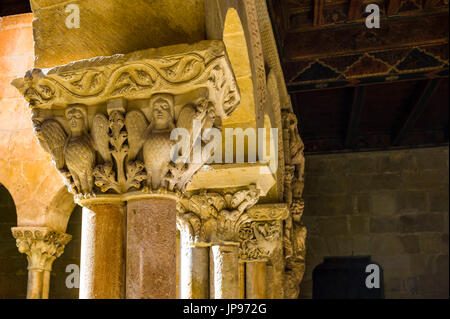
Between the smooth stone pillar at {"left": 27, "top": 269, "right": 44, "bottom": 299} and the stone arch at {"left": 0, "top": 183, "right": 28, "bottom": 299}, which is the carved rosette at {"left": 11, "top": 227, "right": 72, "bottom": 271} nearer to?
the smooth stone pillar at {"left": 27, "top": 269, "right": 44, "bottom": 299}

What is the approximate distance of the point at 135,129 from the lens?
2402 millimetres

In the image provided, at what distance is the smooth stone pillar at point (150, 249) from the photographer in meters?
2.26

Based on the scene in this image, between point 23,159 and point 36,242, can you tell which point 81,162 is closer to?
point 36,242

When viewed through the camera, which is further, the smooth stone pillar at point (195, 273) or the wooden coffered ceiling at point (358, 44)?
the wooden coffered ceiling at point (358, 44)

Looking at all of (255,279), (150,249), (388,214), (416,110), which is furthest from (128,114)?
(388,214)

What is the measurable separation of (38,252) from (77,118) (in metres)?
3.50

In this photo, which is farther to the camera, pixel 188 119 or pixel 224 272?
pixel 224 272

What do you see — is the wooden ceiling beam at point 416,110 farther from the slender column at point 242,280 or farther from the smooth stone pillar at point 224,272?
the smooth stone pillar at point 224,272

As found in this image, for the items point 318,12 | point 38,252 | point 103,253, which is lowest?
point 103,253

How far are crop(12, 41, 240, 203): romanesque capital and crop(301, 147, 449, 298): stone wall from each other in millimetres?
6780

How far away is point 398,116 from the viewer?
8.87 metres

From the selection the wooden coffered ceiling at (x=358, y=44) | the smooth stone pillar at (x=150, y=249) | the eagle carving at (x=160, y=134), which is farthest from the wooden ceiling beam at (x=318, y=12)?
the smooth stone pillar at (x=150, y=249)

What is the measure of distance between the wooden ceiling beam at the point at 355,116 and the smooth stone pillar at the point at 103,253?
563 cm

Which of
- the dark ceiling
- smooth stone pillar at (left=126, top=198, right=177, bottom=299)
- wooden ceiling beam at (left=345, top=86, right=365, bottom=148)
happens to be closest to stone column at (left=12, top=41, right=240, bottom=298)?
smooth stone pillar at (left=126, top=198, right=177, bottom=299)
